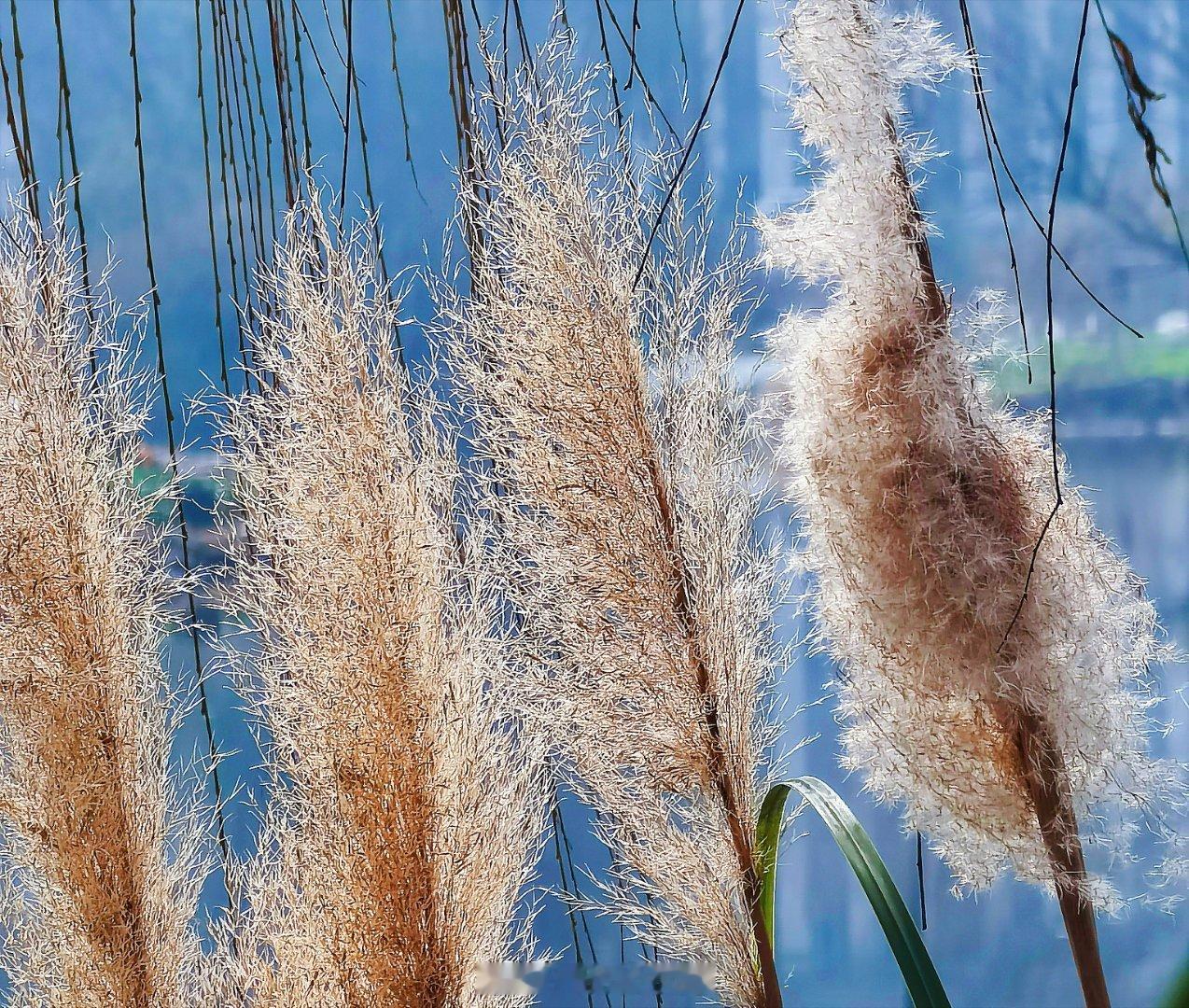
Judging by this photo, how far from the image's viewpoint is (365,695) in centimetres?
87

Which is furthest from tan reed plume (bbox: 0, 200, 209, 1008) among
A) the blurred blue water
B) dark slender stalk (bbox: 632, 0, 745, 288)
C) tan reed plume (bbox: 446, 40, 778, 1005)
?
the blurred blue water

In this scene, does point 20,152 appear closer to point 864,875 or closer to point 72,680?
point 72,680

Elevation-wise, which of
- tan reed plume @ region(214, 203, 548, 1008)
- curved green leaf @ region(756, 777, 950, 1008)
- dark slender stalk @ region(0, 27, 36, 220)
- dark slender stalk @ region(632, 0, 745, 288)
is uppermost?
dark slender stalk @ region(0, 27, 36, 220)

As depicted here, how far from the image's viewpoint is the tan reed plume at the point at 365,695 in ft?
2.86

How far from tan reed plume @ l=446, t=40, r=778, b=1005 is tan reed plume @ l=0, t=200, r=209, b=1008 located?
36 cm

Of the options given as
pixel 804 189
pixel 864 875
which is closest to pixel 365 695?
pixel 864 875

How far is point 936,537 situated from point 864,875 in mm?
321

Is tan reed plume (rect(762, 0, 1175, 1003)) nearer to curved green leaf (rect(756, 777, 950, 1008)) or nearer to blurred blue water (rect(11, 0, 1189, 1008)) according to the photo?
curved green leaf (rect(756, 777, 950, 1008))

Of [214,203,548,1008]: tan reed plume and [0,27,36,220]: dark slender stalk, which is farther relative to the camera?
[0,27,36,220]: dark slender stalk

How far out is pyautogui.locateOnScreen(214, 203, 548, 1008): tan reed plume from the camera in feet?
2.86

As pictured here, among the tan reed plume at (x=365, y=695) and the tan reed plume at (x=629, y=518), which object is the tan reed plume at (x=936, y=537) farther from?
the tan reed plume at (x=365, y=695)

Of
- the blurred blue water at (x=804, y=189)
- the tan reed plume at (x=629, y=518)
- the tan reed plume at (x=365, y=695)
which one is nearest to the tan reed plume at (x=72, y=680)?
the tan reed plume at (x=365, y=695)

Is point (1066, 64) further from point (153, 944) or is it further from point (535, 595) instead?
point (153, 944)

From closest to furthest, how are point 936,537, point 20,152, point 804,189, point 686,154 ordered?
point 686,154, point 936,537, point 20,152, point 804,189
